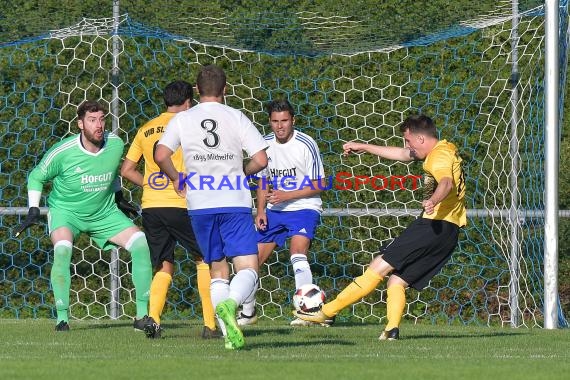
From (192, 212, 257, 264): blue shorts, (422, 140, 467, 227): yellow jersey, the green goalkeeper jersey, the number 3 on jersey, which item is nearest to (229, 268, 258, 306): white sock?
(192, 212, 257, 264): blue shorts

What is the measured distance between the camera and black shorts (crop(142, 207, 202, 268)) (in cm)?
919

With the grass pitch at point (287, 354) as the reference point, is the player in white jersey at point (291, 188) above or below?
Result: above

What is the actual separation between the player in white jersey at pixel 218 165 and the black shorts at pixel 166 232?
130 cm

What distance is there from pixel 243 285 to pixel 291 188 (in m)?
3.22

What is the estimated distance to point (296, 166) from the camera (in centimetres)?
1072

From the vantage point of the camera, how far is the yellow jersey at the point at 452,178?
8562 millimetres

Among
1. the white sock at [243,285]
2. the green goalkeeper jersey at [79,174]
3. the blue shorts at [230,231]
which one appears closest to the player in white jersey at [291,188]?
the green goalkeeper jersey at [79,174]

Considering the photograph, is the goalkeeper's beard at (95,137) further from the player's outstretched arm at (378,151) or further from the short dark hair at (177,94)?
the player's outstretched arm at (378,151)

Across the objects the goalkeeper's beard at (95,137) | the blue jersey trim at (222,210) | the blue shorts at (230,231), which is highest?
the goalkeeper's beard at (95,137)

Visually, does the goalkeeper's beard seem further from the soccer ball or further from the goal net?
the goal net

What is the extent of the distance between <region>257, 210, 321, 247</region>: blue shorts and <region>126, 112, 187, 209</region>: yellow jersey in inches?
66.7

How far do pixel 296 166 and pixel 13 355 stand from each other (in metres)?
3.76

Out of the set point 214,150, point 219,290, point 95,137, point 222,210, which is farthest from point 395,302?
point 95,137

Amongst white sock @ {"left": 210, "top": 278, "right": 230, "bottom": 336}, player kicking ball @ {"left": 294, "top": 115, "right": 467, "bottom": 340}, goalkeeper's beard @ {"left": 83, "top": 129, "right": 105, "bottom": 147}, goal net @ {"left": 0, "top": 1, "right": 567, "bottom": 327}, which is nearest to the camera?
white sock @ {"left": 210, "top": 278, "right": 230, "bottom": 336}
